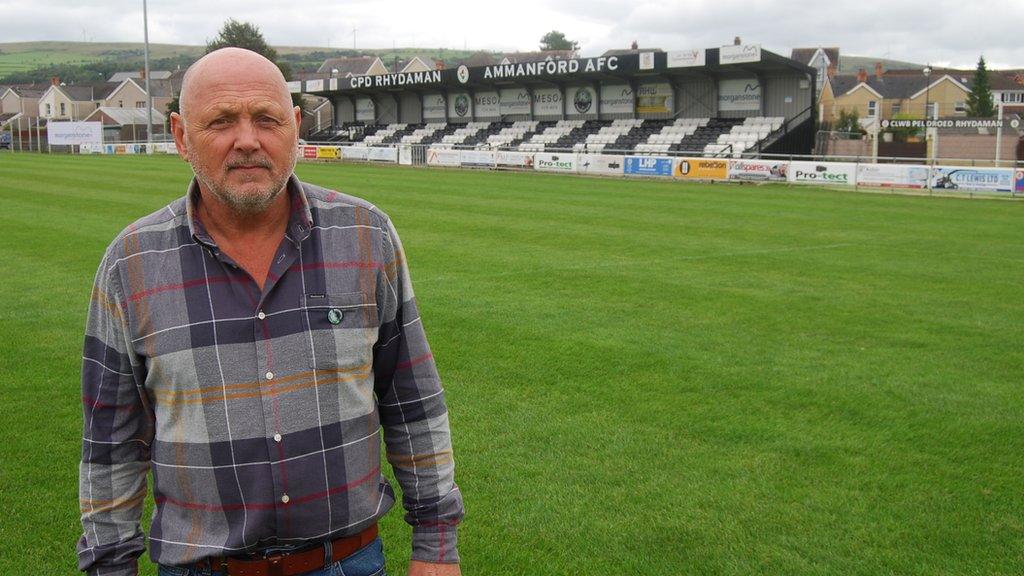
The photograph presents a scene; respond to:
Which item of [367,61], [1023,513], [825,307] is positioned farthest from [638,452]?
[367,61]

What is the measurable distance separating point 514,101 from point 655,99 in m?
10.4

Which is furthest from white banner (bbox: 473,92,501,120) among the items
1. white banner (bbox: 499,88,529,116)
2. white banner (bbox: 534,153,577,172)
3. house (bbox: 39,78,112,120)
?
house (bbox: 39,78,112,120)

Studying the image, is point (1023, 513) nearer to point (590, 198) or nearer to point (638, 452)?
point (638, 452)

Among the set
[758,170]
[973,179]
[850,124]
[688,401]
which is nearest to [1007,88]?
[850,124]

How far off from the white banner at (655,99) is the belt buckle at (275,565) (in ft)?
170

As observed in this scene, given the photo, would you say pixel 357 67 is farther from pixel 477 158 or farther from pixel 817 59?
pixel 477 158

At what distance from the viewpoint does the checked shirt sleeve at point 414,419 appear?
2.73 m

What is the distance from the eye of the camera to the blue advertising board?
119ft

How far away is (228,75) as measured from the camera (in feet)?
8.41

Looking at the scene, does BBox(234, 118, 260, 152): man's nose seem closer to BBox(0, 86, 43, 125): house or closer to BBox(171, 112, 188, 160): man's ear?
BBox(171, 112, 188, 160): man's ear

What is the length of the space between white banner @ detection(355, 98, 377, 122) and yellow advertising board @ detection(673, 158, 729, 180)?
1499 inches

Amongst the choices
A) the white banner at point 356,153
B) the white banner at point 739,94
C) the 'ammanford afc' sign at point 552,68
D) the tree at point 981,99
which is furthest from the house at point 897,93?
the white banner at point 356,153

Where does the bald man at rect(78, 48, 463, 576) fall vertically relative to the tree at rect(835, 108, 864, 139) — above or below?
below

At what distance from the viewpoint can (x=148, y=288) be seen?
2516mm
